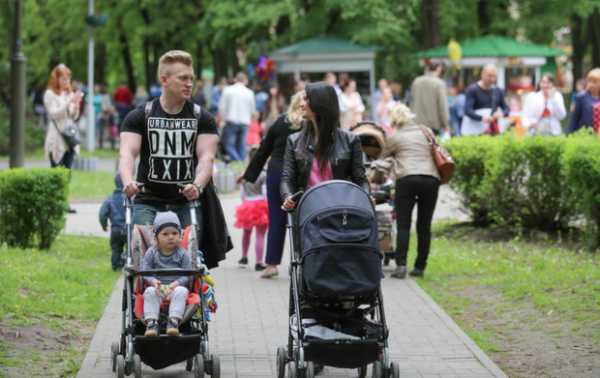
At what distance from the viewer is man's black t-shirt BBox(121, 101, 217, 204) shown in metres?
8.27

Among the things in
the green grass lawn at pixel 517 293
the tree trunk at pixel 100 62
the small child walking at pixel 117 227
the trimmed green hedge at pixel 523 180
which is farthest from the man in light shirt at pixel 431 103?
the tree trunk at pixel 100 62

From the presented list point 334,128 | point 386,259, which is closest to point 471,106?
point 386,259

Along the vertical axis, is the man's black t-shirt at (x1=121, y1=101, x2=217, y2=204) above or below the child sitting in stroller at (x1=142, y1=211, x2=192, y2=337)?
above

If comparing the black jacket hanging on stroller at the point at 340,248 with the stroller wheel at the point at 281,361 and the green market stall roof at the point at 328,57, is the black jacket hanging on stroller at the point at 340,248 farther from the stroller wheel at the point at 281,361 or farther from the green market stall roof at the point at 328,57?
the green market stall roof at the point at 328,57

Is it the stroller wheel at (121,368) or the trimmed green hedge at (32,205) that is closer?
the stroller wheel at (121,368)

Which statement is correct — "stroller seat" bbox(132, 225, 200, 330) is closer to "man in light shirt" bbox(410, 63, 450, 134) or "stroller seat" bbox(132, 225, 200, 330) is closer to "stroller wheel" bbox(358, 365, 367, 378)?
"stroller wheel" bbox(358, 365, 367, 378)

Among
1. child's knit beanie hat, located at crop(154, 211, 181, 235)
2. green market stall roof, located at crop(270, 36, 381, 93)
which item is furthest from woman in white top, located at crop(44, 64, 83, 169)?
green market stall roof, located at crop(270, 36, 381, 93)

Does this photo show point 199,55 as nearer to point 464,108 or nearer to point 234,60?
point 234,60

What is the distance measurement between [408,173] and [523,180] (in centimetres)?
320

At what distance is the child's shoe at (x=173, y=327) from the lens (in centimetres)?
762

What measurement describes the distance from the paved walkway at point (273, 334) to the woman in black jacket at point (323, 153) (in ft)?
3.94

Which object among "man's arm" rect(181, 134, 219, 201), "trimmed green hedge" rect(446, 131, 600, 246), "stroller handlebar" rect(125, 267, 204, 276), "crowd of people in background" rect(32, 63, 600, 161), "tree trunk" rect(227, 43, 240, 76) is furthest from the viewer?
"tree trunk" rect(227, 43, 240, 76)

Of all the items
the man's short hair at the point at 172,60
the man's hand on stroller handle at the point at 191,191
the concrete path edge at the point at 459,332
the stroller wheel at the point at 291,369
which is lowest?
the concrete path edge at the point at 459,332

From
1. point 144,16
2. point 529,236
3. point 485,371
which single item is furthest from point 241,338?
point 144,16
